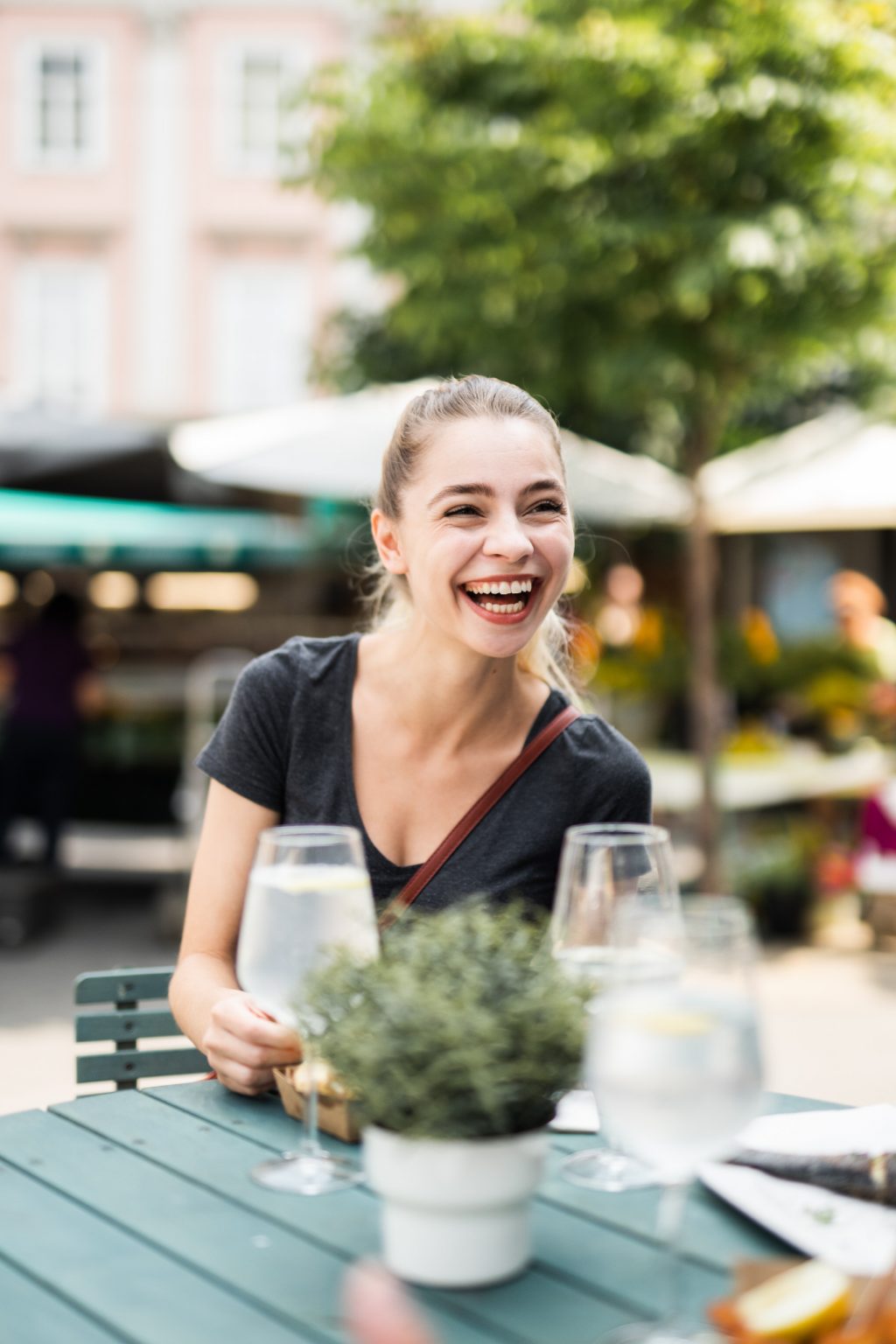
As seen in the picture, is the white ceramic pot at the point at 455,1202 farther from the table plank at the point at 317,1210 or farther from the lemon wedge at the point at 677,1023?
A: the lemon wedge at the point at 677,1023

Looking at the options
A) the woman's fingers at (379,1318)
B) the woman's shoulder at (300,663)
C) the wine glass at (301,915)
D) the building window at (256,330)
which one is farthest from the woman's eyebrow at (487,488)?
the building window at (256,330)

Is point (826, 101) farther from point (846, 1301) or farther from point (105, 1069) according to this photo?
point (846, 1301)

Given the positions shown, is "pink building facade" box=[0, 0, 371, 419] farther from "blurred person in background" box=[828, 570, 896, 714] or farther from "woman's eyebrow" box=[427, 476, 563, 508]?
"woman's eyebrow" box=[427, 476, 563, 508]

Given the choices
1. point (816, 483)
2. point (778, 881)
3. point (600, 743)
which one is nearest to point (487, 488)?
point (600, 743)

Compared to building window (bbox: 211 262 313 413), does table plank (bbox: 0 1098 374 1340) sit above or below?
below

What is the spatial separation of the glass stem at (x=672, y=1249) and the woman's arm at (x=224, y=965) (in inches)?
17.6

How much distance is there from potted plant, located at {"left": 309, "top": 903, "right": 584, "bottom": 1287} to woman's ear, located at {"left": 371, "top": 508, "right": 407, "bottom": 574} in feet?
3.57

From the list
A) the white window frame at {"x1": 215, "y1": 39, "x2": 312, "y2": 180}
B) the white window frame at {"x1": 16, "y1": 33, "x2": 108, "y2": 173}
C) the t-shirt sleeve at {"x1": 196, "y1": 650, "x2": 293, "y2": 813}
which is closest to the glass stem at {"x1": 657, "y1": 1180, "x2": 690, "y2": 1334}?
the t-shirt sleeve at {"x1": 196, "y1": 650, "x2": 293, "y2": 813}

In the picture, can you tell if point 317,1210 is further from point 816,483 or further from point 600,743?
point 816,483

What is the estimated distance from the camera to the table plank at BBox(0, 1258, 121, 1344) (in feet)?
3.65

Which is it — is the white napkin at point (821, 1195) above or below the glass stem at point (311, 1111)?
below

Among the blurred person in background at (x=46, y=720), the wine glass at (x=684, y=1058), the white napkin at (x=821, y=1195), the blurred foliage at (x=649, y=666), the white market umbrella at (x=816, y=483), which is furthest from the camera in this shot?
the white market umbrella at (x=816, y=483)

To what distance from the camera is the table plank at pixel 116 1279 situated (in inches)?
43.8

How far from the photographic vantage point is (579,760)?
2.12 meters
